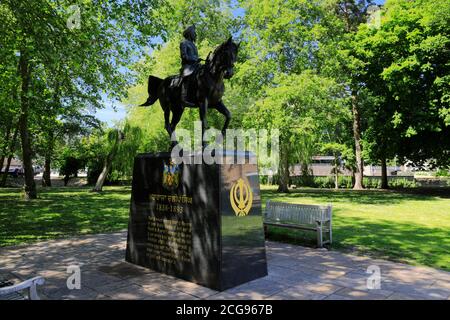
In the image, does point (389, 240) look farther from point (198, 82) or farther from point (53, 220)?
point (53, 220)

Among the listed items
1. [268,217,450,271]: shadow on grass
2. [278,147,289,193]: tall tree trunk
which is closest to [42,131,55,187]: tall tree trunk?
[278,147,289,193]: tall tree trunk

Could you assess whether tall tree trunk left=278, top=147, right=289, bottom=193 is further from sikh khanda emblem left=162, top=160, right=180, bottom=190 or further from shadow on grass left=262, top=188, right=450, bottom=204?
sikh khanda emblem left=162, top=160, right=180, bottom=190

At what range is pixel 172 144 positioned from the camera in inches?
297

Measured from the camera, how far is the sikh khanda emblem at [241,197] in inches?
246

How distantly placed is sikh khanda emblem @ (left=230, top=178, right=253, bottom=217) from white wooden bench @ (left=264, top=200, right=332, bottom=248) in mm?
3433

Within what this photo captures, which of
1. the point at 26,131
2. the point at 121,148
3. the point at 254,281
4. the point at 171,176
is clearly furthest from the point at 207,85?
the point at 121,148

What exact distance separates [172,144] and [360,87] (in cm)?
2235

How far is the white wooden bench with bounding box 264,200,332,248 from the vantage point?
9.52 m

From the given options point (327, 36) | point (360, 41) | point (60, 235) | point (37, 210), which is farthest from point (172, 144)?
point (360, 41)

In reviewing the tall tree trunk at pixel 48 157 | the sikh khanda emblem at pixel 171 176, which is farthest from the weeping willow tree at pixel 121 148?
the sikh khanda emblem at pixel 171 176

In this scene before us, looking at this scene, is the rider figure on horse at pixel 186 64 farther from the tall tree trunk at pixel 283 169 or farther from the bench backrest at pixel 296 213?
the tall tree trunk at pixel 283 169

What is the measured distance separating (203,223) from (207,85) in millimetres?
2600

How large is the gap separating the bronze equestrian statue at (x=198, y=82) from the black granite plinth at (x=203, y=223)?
1.10 meters
